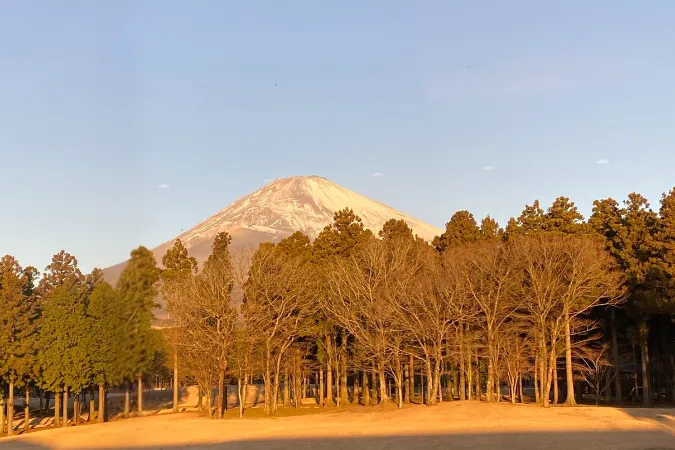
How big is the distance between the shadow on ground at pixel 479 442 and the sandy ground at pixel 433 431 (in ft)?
0.14

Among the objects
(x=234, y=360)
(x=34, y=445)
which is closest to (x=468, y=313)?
(x=234, y=360)

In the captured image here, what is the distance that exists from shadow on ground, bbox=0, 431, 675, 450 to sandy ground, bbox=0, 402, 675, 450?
0.04 m

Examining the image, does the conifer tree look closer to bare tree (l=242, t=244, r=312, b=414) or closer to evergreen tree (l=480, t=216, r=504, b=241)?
bare tree (l=242, t=244, r=312, b=414)

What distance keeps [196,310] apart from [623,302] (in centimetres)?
3565

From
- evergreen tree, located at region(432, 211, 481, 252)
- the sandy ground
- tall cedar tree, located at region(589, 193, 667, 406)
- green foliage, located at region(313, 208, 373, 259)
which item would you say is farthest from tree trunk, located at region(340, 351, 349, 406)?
tall cedar tree, located at region(589, 193, 667, 406)

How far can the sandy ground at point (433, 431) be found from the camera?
2967cm

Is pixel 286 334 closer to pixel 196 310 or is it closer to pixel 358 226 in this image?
pixel 196 310

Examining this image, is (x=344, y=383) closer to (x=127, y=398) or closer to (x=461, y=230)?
(x=461, y=230)

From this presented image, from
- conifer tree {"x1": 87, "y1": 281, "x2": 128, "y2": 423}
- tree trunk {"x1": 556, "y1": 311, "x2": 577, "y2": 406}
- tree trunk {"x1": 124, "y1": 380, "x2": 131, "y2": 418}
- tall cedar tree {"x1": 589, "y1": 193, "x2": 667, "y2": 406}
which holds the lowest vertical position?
tree trunk {"x1": 556, "y1": 311, "x2": 577, "y2": 406}

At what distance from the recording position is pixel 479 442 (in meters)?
30.7

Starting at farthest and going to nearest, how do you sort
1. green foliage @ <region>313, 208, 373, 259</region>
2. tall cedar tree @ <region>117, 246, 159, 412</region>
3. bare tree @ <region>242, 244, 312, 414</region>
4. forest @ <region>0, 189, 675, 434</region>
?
1. green foliage @ <region>313, 208, 373, 259</region>
2. bare tree @ <region>242, 244, 312, 414</region>
3. forest @ <region>0, 189, 675, 434</region>
4. tall cedar tree @ <region>117, 246, 159, 412</region>

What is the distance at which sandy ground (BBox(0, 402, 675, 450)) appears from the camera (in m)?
29.7

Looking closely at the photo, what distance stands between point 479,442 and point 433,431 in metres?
5.68

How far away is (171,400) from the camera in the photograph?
44062mm
